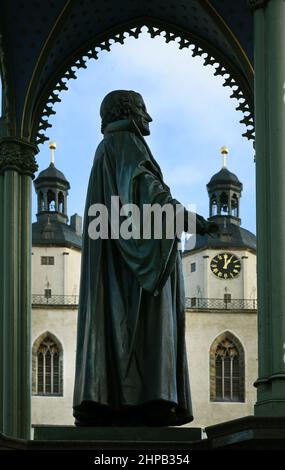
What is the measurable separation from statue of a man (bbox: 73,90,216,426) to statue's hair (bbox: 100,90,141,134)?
20.3 inches

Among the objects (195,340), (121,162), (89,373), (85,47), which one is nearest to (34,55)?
(85,47)

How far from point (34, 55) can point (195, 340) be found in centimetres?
9923

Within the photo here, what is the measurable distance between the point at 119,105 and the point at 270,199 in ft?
6.12

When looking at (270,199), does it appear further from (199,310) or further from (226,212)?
(226,212)

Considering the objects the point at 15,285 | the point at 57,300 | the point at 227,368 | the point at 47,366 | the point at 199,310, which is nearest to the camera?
the point at 15,285

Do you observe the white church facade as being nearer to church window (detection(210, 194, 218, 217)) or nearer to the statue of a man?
church window (detection(210, 194, 218, 217))

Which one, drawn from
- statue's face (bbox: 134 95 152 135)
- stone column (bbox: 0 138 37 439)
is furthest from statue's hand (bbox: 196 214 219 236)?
stone column (bbox: 0 138 37 439)

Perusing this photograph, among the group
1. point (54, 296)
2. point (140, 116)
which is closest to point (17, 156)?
point (140, 116)

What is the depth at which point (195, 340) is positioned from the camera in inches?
4769

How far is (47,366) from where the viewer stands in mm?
120250

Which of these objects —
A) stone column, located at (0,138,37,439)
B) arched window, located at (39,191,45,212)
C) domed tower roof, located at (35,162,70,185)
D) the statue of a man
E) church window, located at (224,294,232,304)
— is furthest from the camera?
arched window, located at (39,191,45,212)

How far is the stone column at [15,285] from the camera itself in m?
21.2

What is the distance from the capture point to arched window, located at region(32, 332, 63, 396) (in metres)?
119
